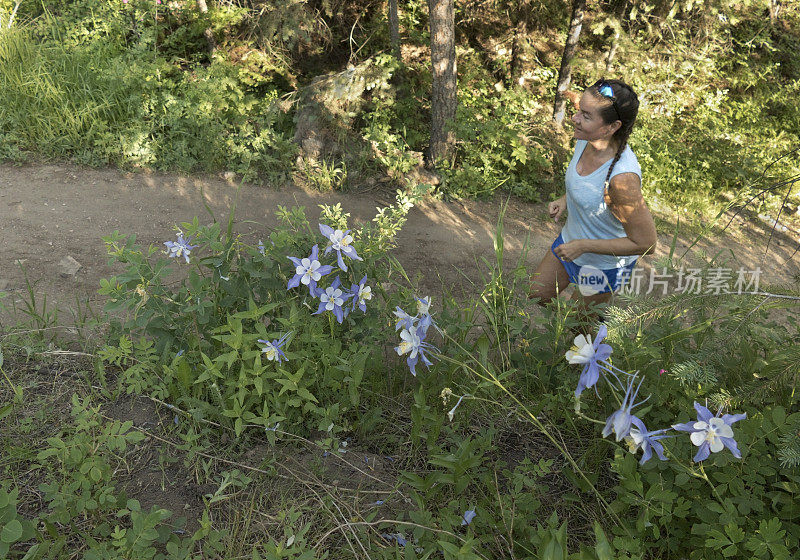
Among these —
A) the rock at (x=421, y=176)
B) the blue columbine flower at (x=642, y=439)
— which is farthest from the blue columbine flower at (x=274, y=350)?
the rock at (x=421, y=176)

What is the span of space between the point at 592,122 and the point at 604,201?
1.25ft

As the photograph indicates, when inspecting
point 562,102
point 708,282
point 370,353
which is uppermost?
point 708,282

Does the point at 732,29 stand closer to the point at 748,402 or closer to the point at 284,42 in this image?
the point at 284,42

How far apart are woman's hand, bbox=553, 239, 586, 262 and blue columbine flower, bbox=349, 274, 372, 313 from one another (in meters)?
1.15

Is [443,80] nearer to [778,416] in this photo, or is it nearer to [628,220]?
[628,220]

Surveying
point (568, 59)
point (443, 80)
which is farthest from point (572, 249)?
point (568, 59)

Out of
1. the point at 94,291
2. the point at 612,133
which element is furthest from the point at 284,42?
the point at 612,133

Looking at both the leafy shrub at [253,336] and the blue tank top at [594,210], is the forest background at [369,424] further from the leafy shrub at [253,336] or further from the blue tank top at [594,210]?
the blue tank top at [594,210]

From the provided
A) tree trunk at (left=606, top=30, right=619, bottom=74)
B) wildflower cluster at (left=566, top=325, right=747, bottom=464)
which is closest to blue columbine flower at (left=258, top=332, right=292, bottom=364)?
wildflower cluster at (left=566, top=325, right=747, bottom=464)

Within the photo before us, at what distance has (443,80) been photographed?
5.84 meters

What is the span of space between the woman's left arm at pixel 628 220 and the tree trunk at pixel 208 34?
5.29 meters

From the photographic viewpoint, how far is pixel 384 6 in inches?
289

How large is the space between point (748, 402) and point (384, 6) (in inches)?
256

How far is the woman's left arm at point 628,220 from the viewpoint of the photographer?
2.90 m
